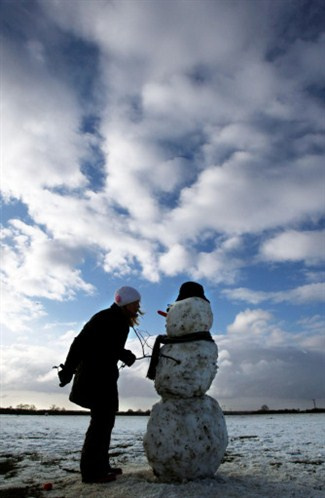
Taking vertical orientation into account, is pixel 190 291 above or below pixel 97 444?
above

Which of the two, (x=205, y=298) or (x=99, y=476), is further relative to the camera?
(x=205, y=298)

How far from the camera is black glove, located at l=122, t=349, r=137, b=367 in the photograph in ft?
17.6

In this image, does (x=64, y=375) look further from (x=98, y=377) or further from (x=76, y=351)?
Result: (x=98, y=377)

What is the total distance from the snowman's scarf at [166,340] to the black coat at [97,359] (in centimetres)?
40

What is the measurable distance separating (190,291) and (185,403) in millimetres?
1540

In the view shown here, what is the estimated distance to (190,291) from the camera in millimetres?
5738

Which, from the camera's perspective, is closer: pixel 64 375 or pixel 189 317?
pixel 64 375

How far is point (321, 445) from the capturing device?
8648mm

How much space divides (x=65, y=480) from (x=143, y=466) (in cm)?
154

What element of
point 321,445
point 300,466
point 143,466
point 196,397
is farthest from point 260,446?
point 196,397

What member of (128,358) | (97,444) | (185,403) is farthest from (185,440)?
(128,358)

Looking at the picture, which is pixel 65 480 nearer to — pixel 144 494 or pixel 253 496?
pixel 144 494

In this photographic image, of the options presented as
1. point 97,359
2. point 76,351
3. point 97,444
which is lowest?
point 97,444

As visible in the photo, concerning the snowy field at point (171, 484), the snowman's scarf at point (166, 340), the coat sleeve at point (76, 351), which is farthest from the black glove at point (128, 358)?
the snowy field at point (171, 484)
